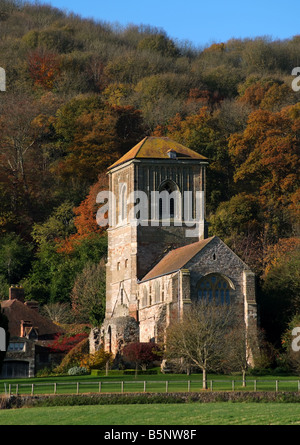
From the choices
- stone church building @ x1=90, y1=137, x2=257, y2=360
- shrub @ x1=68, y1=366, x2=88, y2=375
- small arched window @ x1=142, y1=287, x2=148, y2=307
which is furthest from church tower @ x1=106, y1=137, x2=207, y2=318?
shrub @ x1=68, y1=366, x2=88, y2=375

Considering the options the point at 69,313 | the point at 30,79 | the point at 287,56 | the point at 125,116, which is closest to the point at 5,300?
the point at 69,313

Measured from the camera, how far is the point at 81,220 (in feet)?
290

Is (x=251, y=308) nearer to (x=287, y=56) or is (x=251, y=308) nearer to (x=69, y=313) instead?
(x=69, y=313)

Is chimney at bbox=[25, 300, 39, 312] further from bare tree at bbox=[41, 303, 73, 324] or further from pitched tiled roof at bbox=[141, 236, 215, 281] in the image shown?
pitched tiled roof at bbox=[141, 236, 215, 281]

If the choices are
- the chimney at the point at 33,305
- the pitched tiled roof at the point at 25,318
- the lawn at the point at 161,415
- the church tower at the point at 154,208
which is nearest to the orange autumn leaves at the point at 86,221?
the chimney at the point at 33,305

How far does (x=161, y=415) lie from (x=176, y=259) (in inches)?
1033

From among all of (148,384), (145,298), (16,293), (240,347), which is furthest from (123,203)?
(148,384)

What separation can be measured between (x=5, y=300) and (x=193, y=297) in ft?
59.0

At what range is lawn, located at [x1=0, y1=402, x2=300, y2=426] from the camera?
38656 millimetres

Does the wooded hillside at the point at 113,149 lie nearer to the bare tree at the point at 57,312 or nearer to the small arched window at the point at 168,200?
the bare tree at the point at 57,312

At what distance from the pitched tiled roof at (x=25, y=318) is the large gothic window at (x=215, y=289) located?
40.4ft

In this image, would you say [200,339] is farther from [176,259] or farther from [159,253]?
[159,253]

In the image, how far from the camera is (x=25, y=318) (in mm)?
71750

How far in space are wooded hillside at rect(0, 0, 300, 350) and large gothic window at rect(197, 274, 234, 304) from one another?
12.7 feet
